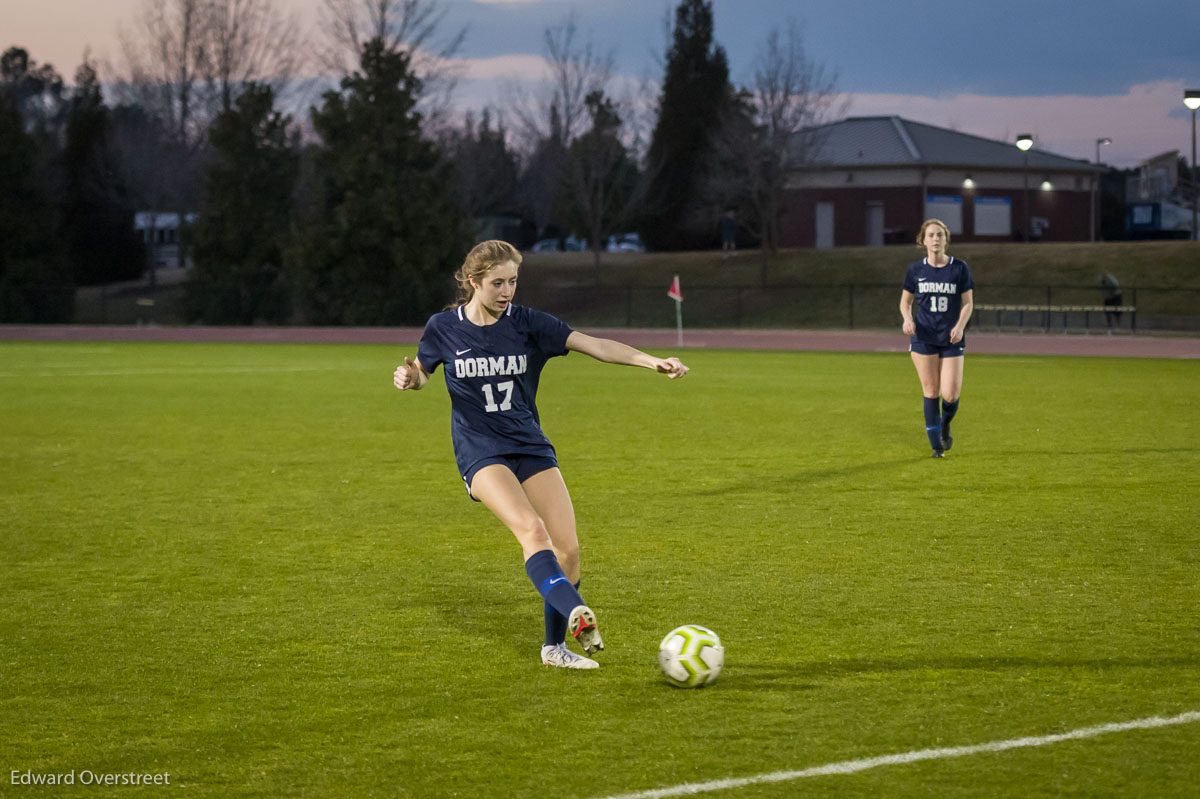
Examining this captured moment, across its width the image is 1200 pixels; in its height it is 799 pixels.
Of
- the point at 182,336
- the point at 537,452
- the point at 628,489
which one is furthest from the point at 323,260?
the point at 537,452

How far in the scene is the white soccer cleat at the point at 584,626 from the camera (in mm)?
5266

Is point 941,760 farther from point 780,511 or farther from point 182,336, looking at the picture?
point 182,336

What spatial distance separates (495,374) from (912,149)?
5838 cm

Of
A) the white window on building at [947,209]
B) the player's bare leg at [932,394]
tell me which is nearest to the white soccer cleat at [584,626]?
the player's bare leg at [932,394]

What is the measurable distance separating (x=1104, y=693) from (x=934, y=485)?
19.4ft

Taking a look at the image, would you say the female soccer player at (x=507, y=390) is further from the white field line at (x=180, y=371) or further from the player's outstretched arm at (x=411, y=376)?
the white field line at (x=180, y=371)

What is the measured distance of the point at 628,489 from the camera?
36.6ft

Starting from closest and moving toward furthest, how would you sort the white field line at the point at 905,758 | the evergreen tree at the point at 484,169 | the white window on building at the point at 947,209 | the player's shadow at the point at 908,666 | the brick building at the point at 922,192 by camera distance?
1. the white field line at the point at 905,758
2. the player's shadow at the point at 908,666
3. the brick building at the point at 922,192
4. the white window on building at the point at 947,209
5. the evergreen tree at the point at 484,169

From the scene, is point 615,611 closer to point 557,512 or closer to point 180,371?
point 557,512

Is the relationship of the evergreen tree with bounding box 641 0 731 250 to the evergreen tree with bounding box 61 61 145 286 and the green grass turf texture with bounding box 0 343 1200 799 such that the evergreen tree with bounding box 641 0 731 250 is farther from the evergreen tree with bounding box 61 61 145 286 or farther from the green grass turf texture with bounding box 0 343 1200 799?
the green grass turf texture with bounding box 0 343 1200 799

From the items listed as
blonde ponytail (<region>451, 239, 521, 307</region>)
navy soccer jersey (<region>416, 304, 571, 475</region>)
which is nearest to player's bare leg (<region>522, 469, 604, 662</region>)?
navy soccer jersey (<region>416, 304, 571, 475</region>)

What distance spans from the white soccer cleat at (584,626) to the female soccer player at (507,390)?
1.07 ft

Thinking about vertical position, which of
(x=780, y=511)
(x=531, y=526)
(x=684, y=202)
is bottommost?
(x=780, y=511)

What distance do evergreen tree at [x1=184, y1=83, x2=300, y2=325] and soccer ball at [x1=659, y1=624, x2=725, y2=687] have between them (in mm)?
45761
